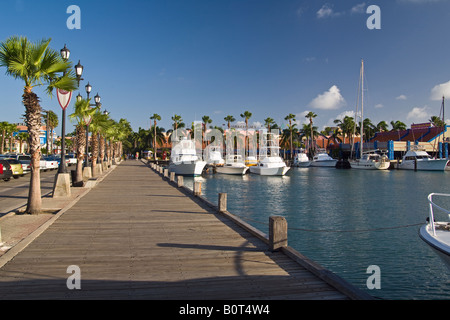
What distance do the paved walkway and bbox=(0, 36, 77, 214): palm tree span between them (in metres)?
2.00

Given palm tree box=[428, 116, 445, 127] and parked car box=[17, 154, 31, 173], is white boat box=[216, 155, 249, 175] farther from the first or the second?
palm tree box=[428, 116, 445, 127]

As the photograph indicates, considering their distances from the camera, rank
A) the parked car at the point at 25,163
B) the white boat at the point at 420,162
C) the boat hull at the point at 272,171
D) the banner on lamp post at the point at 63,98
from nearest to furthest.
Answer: the banner on lamp post at the point at 63,98 → the parked car at the point at 25,163 → the boat hull at the point at 272,171 → the white boat at the point at 420,162

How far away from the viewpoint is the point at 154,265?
680 cm

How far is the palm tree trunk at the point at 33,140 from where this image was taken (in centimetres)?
1171

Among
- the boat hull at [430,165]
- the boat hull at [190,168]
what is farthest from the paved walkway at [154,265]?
the boat hull at [430,165]

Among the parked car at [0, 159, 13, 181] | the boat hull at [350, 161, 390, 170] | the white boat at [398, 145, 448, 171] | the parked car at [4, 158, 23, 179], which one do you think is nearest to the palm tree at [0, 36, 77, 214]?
the parked car at [0, 159, 13, 181]

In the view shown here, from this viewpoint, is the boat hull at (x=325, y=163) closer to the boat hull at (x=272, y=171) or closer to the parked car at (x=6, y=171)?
the boat hull at (x=272, y=171)

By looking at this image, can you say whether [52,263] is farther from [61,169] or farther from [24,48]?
[61,169]

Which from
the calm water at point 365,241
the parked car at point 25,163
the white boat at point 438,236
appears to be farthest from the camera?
the parked car at point 25,163

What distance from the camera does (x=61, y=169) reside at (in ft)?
54.8

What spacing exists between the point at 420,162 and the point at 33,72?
82.4 metres

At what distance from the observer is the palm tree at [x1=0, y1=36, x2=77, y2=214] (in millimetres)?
11133

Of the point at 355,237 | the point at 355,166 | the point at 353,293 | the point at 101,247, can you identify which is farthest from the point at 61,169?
the point at 355,166
